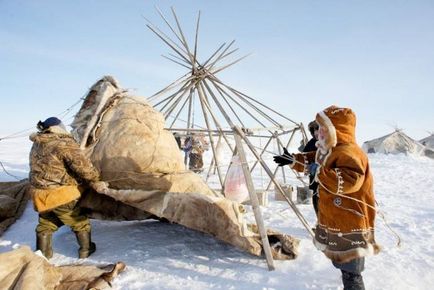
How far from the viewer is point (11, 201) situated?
4711 millimetres

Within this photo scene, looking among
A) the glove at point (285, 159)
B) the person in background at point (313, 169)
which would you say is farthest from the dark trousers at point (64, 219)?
the person in background at point (313, 169)

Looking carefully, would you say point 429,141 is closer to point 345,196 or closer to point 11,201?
point 345,196

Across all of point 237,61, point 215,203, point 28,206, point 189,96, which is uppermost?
point 237,61

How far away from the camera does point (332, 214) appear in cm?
246

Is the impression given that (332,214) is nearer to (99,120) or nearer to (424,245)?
(424,245)

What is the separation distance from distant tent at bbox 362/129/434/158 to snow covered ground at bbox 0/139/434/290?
1722 cm

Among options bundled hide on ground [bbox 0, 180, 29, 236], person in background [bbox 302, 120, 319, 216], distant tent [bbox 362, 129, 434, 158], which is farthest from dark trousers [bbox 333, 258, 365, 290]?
distant tent [bbox 362, 129, 434, 158]

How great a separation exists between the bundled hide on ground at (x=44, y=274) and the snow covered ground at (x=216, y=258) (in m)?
0.15

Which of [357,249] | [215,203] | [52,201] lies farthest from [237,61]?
[357,249]

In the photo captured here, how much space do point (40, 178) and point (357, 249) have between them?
109 inches

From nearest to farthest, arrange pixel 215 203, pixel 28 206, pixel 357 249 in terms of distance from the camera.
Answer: pixel 357 249 → pixel 215 203 → pixel 28 206

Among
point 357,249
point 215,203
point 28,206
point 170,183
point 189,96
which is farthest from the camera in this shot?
point 189,96

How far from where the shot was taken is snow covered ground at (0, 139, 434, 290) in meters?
2.81

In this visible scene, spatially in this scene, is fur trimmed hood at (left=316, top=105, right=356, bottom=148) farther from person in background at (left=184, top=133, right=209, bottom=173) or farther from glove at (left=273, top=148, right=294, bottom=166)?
person in background at (left=184, top=133, right=209, bottom=173)
